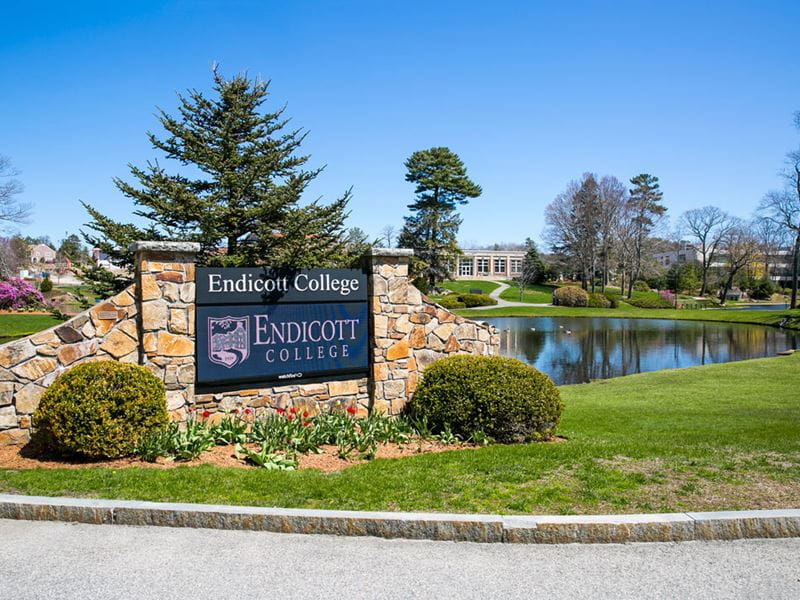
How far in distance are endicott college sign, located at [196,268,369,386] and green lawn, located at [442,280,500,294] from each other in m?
64.5

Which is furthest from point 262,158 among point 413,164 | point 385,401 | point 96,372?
point 413,164

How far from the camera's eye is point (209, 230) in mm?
14883

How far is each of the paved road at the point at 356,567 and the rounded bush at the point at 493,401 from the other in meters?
3.54

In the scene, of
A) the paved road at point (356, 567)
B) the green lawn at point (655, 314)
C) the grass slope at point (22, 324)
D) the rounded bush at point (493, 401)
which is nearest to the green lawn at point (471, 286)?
the green lawn at point (655, 314)

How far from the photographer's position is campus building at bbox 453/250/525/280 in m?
93.1

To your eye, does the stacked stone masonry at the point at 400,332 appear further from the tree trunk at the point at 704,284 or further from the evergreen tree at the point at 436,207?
the tree trunk at the point at 704,284

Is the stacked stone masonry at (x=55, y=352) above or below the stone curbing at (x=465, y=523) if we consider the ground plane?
above

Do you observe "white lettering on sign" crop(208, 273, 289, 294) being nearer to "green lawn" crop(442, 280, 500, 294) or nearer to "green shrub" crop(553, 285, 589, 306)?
"green shrub" crop(553, 285, 589, 306)

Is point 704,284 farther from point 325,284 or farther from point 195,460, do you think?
point 195,460

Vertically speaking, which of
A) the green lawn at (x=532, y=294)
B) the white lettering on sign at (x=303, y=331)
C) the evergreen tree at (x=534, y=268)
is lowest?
the green lawn at (x=532, y=294)

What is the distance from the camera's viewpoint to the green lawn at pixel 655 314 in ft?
136

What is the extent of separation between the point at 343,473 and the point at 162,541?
2.00 meters

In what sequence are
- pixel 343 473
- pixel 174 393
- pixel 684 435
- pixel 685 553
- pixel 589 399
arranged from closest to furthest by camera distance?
pixel 685 553
pixel 343 473
pixel 174 393
pixel 684 435
pixel 589 399

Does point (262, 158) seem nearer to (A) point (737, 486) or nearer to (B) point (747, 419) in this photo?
(B) point (747, 419)
